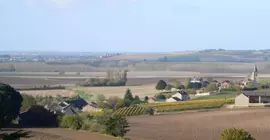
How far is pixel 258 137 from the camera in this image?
3127cm

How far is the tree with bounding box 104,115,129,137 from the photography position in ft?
100.0

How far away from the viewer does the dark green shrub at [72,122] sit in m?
35.8

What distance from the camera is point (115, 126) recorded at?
1211 inches

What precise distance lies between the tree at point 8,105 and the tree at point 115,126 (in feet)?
23.4

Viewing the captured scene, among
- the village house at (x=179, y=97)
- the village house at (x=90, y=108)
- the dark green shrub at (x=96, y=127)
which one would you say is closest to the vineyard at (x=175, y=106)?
the village house at (x=90, y=108)

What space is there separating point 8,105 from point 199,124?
12.3m

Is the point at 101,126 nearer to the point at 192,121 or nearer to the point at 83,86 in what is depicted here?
the point at 192,121

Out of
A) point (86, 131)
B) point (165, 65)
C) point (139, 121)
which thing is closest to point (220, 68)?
point (165, 65)

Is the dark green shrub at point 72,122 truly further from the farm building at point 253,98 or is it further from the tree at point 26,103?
the farm building at point 253,98

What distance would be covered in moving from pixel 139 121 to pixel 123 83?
4314 cm

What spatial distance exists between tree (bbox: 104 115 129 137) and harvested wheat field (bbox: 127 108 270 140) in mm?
720

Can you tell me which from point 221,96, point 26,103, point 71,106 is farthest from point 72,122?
point 221,96

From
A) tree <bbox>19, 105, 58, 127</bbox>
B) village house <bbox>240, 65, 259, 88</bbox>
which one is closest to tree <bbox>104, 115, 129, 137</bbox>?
tree <bbox>19, 105, 58, 127</bbox>

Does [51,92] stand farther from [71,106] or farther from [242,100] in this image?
[242,100]
